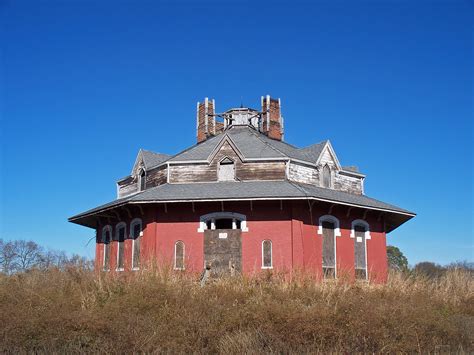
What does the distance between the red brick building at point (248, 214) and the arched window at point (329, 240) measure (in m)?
0.05

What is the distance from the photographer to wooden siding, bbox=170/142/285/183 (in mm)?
23984

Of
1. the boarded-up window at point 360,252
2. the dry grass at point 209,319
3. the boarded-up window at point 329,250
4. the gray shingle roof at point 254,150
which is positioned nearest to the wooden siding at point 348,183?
the gray shingle roof at point 254,150

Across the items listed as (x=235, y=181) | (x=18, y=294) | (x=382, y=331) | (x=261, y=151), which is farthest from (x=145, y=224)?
(x=382, y=331)

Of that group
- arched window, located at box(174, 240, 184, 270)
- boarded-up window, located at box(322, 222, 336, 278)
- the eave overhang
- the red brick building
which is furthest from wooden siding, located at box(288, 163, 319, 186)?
arched window, located at box(174, 240, 184, 270)

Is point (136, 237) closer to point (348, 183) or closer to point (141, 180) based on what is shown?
point (141, 180)

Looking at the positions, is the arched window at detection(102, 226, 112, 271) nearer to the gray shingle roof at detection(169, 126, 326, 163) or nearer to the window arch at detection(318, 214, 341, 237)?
the gray shingle roof at detection(169, 126, 326, 163)

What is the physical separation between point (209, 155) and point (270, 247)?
5.86 metres

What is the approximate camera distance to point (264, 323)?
1241 cm

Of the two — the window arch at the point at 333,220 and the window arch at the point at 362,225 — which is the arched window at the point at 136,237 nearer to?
the window arch at the point at 333,220

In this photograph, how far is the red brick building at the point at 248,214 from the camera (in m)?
22.0

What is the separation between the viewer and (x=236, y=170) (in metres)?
24.4

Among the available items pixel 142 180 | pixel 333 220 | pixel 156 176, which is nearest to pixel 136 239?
pixel 156 176

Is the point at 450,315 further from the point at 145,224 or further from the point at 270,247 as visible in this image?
the point at 145,224

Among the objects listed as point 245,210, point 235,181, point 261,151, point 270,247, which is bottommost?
point 270,247
